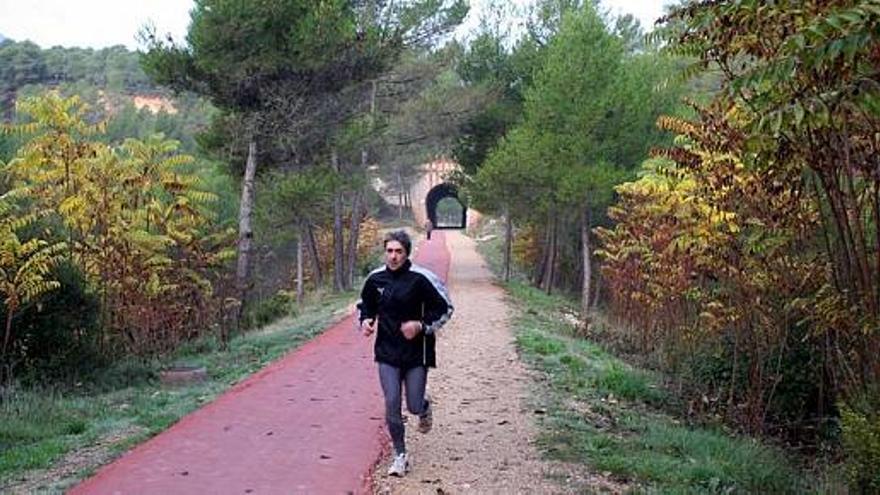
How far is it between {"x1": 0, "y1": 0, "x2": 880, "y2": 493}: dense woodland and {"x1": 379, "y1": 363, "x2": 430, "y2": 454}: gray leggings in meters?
2.74

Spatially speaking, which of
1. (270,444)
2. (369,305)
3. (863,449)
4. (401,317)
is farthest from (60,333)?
(863,449)

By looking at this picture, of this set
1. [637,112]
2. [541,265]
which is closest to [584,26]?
[637,112]

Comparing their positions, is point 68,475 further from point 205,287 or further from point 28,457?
point 205,287

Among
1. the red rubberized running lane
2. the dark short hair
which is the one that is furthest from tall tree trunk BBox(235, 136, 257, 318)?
the dark short hair

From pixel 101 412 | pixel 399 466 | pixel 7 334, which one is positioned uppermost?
pixel 7 334

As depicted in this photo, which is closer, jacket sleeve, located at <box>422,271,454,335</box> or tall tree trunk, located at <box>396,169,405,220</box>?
jacket sleeve, located at <box>422,271,454,335</box>

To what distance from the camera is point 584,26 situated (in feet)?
77.1

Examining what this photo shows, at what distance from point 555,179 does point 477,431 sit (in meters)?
15.9

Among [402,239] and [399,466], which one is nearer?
[402,239]

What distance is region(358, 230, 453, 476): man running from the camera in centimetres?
617

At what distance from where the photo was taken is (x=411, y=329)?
603 centimetres

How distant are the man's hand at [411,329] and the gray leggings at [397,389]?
12.5 inches

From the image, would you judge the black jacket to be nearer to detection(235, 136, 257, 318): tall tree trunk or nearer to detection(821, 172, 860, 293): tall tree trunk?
detection(821, 172, 860, 293): tall tree trunk

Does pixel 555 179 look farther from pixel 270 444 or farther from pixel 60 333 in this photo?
pixel 270 444
